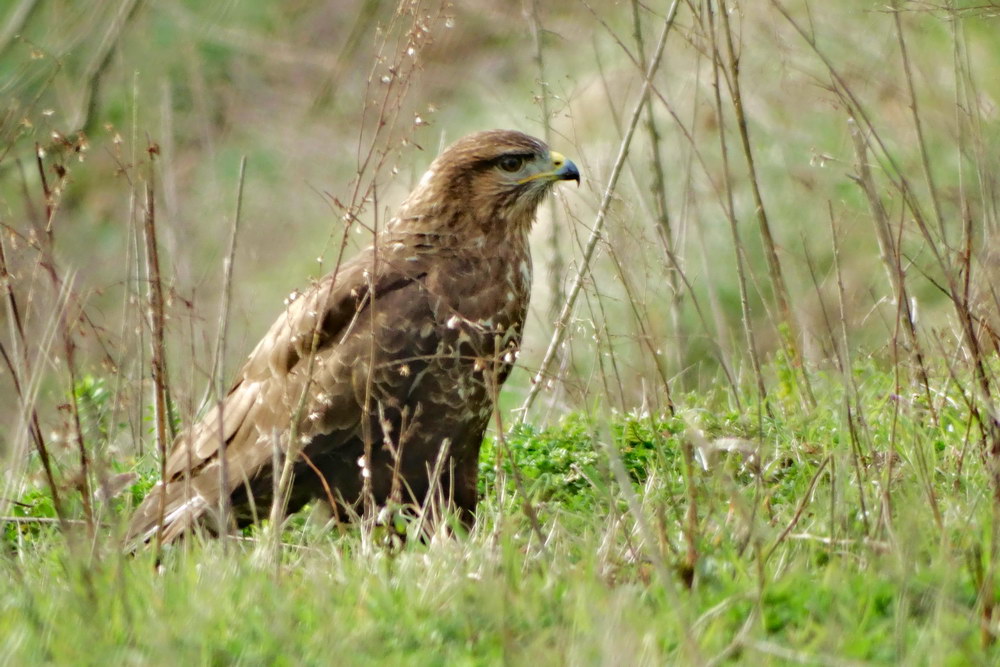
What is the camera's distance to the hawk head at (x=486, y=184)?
4.77 meters

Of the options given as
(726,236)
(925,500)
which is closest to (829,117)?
(726,236)

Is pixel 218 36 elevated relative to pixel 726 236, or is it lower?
elevated

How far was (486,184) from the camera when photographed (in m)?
4.84

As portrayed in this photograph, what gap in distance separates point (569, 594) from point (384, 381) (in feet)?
5.03

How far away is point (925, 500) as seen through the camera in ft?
11.5

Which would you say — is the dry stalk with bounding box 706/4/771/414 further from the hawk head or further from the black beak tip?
the hawk head

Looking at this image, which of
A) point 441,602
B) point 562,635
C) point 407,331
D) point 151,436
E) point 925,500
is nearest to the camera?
point 562,635

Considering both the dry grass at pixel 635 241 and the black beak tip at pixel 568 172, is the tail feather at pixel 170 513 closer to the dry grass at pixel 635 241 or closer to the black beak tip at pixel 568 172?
the dry grass at pixel 635 241

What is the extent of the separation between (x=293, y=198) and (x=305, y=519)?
28.5 feet

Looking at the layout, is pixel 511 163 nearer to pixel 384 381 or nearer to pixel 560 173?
pixel 560 173

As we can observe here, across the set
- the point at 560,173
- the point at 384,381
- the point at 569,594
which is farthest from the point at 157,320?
the point at 560,173

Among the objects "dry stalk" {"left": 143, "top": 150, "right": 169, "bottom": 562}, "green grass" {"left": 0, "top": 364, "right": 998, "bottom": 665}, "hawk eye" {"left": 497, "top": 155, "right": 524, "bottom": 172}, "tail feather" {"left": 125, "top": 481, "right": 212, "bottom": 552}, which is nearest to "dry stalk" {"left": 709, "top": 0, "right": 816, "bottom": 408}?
"green grass" {"left": 0, "top": 364, "right": 998, "bottom": 665}

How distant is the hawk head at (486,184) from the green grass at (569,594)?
4.27 ft

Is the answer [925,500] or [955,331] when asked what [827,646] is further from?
[955,331]
